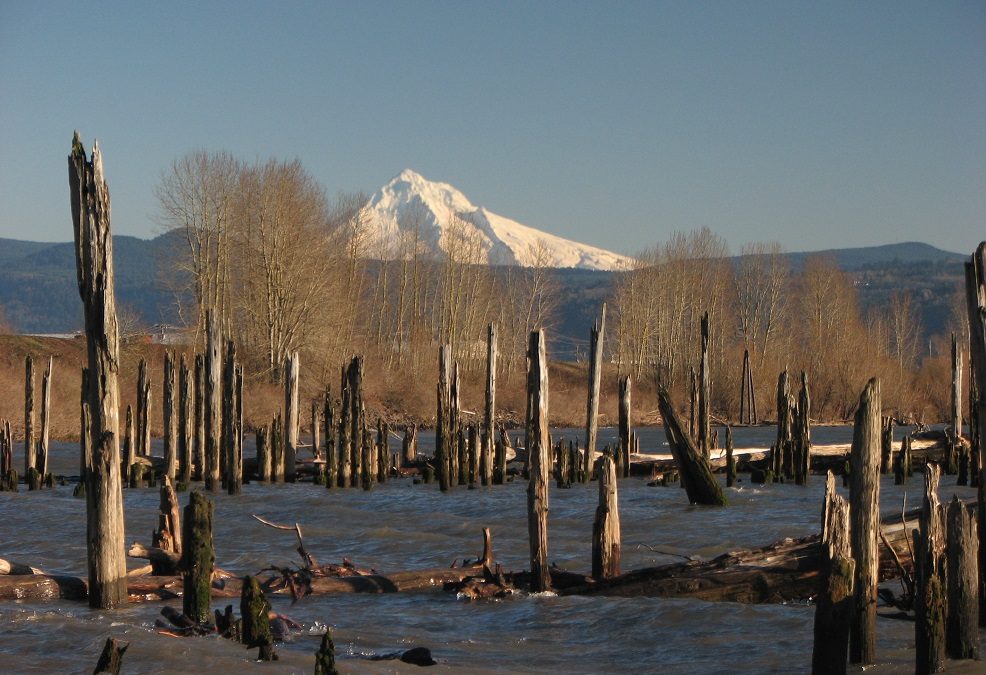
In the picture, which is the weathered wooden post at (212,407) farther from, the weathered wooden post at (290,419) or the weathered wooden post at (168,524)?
the weathered wooden post at (168,524)

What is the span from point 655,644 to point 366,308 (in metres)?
57.6

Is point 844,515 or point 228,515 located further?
point 228,515

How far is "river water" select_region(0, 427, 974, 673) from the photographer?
852 centimetres

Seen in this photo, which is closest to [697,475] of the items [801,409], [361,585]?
[801,409]

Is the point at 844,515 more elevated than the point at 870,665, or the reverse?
the point at 844,515

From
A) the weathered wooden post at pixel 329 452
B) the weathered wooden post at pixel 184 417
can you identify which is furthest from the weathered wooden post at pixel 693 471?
the weathered wooden post at pixel 184 417

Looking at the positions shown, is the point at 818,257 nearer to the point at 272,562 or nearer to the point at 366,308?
the point at 366,308

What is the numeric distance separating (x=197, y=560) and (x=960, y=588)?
17.2ft

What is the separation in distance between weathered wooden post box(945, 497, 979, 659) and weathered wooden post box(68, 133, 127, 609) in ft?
19.1

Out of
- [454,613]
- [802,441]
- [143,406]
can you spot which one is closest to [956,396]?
[802,441]

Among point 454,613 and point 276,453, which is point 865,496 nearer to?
point 454,613

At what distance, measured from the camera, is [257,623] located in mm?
8242

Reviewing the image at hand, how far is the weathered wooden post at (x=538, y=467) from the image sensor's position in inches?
420

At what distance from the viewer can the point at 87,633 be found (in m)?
8.82
